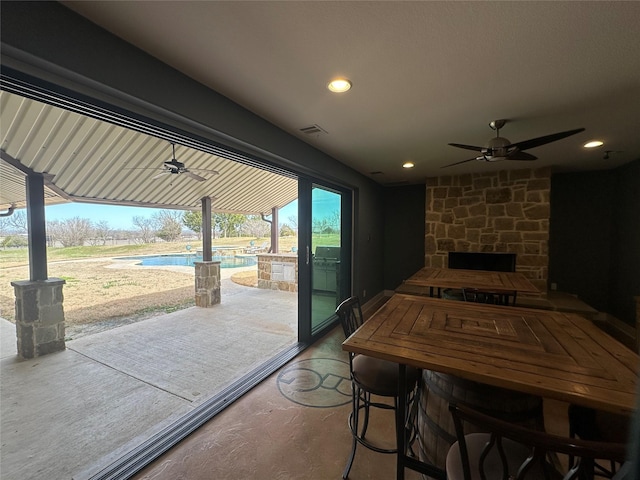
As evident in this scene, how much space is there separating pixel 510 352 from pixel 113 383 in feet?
10.6

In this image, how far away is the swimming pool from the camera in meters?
11.2

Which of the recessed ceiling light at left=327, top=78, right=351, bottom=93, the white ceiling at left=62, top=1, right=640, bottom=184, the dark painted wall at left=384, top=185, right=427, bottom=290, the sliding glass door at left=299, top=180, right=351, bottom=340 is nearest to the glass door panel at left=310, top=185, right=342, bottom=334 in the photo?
the sliding glass door at left=299, top=180, right=351, bottom=340

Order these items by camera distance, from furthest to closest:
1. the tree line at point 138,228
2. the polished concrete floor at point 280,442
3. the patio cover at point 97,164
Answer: the tree line at point 138,228
the patio cover at point 97,164
the polished concrete floor at point 280,442

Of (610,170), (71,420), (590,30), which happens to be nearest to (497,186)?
(610,170)

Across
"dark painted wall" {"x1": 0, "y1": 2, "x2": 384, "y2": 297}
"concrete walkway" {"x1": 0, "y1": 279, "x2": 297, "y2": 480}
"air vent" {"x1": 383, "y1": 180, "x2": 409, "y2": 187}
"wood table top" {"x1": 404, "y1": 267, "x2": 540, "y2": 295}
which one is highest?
"air vent" {"x1": 383, "y1": 180, "x2": 409, "y2": 187}

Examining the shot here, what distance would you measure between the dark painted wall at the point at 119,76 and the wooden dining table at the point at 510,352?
168 centimetres

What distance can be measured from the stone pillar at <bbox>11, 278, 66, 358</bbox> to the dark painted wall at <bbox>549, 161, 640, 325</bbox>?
755 cm

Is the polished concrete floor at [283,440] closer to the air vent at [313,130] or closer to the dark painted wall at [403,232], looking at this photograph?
the air vent at [313,130]

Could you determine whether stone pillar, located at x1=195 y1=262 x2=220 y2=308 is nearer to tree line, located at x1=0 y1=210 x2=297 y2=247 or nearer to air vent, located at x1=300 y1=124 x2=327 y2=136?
tree line, located at x1=0 y1=210 x2=297 y2=247

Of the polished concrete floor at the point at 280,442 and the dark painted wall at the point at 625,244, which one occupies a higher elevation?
the dark painted wall at the point at 625,244

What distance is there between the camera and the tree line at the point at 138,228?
348 cm

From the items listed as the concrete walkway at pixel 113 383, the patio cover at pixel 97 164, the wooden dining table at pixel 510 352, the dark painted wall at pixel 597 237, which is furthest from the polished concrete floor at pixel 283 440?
the dark painted wall at pixel 597 237

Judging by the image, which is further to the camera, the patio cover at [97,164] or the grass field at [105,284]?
the grass field at [105,284]

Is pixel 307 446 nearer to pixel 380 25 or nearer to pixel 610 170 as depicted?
pixel 380 25
